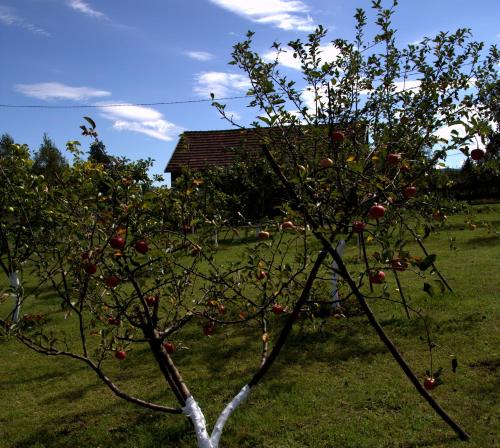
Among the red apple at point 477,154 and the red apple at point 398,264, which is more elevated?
the red apple at point 477,154

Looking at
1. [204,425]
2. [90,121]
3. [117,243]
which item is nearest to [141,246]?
[117,243]

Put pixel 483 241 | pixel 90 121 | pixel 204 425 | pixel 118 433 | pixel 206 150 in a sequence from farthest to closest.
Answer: pixel 206 150, pixel 483 241, pixel 118 433, pixel 204 425, pixel 90 121

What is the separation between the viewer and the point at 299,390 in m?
4.64

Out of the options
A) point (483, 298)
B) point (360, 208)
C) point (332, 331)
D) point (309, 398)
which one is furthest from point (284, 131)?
point (483, 298)

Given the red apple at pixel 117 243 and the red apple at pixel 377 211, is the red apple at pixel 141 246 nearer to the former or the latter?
the red apple at pixel 117 243

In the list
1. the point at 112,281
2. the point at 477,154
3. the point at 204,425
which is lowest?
the point at 204,425

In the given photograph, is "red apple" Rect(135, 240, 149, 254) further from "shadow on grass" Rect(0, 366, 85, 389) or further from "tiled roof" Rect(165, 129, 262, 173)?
"tiled roof" Rect(165, 129, 262, 173)

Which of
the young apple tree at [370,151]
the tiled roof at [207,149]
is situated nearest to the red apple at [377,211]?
the young apple tree at [370,151]

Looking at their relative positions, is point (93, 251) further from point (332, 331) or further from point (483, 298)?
point (483, 298)

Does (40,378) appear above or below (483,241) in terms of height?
below

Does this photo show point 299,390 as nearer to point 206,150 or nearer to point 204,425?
point 204,425

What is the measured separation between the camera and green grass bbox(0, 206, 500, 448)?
12.6 feet

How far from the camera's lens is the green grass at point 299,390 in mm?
3832

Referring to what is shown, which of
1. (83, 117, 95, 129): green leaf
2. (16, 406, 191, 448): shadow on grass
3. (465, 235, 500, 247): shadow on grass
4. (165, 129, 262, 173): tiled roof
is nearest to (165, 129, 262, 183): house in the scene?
(165, 129, 262, 173): tiled roof
